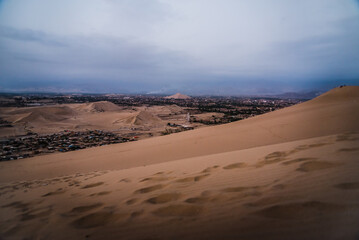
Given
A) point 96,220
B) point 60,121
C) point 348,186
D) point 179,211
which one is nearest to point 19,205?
point 96,220

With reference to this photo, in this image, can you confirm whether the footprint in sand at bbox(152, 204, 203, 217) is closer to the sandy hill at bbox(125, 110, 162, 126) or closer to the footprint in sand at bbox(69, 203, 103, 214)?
the footprint in sand at bbox(69, 203, 103, 214)

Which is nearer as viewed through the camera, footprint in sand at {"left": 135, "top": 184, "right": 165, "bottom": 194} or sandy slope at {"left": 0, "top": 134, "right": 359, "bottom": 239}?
sandy slope at {"left": 0, "top": 134, "right": 359, "bottom": 239}

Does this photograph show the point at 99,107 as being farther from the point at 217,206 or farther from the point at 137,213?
the point at 217,206

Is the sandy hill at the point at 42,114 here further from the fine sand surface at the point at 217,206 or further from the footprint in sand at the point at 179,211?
the footprint in sand at the point at 179,211

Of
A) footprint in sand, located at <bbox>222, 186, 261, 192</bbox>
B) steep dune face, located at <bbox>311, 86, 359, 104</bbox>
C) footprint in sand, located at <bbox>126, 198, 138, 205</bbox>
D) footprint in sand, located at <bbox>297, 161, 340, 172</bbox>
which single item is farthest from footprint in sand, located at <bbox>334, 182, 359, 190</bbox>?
steep dune face, located at <bbox>311, 86, 359, 104</bbox>

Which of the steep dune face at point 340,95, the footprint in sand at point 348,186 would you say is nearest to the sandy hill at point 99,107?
the steep dune face at point 340,95

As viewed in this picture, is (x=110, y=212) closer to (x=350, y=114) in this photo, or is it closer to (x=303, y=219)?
(x=303, y=219)

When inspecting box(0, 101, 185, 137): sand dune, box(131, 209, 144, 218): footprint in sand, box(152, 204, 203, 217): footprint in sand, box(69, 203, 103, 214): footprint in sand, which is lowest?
box(0, 101, 185, 137): sand dune
